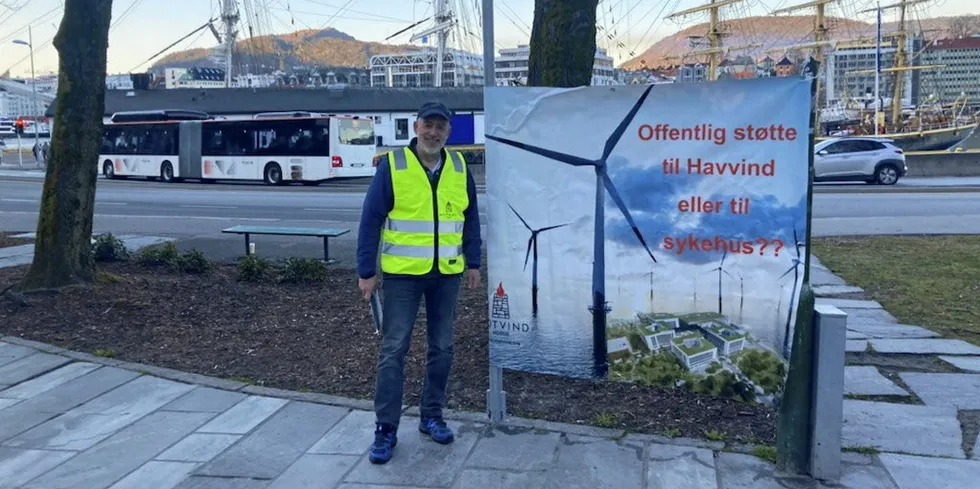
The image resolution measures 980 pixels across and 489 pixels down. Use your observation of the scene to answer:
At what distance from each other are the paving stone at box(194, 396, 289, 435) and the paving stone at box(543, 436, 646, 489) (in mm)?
1887

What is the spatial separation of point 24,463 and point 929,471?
4831 millimetres

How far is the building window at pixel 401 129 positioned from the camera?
186ft

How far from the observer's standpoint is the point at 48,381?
260 inches

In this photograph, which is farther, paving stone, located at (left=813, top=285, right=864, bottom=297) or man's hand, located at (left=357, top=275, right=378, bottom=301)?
paving stone, located at (left=813, top=285, right=864, bottom=297)

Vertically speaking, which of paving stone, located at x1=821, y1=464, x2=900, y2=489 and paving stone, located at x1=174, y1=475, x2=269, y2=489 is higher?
paving stone, located at x1=821, y1=464, x2=900, y2=489

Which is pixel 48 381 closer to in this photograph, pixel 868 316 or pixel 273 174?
pixel 868 316

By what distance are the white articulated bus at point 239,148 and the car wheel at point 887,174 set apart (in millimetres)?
17745

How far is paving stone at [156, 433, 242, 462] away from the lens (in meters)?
5.08

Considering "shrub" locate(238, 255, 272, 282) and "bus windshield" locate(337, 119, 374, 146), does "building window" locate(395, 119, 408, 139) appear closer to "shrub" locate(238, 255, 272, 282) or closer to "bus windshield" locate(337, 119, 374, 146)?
"bus windshield" locate(337, 119, 374, 146)

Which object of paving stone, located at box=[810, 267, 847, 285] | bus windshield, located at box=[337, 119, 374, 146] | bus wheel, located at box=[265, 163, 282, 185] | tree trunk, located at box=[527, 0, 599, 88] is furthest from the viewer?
bus wheel, located at box=[265, 163, 282, 185]

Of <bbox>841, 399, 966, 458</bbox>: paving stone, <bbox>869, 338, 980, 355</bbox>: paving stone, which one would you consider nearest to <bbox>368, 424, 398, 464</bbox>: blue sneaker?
<bbox>841, 399, 966, 458</bbox>: paving stone

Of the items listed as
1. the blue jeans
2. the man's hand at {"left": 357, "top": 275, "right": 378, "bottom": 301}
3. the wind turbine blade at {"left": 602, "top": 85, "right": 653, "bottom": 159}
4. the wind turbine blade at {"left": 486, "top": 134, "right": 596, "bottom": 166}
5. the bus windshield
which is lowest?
the blue jeans

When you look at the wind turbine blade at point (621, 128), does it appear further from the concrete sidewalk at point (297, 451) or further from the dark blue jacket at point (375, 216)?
the concrete sidewalk at point (297, 451)

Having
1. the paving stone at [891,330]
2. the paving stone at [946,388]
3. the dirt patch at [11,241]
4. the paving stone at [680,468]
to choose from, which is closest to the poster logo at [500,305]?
the paving stone at [680,468]
